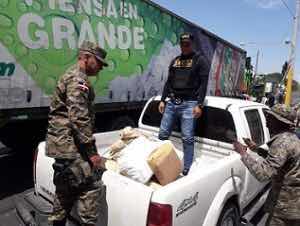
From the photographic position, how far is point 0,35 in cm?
421

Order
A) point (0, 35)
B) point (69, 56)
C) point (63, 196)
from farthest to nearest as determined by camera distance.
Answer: point (69, 56) → point (0, 35) → point (63, 196)

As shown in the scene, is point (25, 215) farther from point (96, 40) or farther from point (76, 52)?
point (96, 40)

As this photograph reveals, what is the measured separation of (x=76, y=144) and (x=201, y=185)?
3.64 feet

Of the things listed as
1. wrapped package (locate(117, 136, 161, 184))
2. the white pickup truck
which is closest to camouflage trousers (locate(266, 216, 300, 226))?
the white pickup truck

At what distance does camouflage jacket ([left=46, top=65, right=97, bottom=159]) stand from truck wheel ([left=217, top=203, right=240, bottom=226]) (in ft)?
4.49

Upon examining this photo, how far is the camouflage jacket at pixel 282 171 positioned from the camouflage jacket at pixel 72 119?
1.30 meters

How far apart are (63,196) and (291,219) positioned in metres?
1.96

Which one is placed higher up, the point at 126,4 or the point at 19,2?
the point at 126,4

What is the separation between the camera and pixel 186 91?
4598 mm

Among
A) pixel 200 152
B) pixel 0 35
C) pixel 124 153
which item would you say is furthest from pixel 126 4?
Answer: pixel 124 153

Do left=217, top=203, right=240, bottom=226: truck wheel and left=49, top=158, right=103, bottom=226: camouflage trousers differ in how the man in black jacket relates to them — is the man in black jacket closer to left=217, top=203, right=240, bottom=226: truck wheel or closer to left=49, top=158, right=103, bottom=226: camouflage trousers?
left=217, top=203, right=240, bottom=226: truck wheel

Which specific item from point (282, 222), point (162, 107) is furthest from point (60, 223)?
point (162, 107)

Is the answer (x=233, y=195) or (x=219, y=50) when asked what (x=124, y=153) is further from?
(x=219, y=50)

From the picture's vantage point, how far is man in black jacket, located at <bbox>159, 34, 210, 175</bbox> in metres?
4.47
